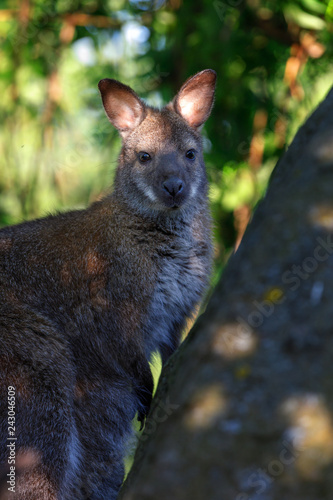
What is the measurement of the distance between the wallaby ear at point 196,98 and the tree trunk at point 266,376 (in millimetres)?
2793

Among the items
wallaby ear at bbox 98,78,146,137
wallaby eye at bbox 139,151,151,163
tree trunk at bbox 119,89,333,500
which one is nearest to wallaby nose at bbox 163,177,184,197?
wallaby eye at bbox 139,151,151,163

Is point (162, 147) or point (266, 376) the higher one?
point (266, 376)

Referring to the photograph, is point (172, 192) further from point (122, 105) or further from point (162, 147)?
point (122, 105)

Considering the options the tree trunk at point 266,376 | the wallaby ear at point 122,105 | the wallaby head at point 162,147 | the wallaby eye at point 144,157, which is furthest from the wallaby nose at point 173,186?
the tree trunk at point 266,376

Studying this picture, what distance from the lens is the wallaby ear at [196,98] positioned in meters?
5.45

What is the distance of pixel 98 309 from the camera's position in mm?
4449

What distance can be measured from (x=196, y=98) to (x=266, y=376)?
11.8 feet

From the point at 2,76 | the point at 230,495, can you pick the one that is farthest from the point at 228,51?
the point at 230,495

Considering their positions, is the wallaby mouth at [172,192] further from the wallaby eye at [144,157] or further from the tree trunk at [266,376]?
the tree trunk at [266,376]

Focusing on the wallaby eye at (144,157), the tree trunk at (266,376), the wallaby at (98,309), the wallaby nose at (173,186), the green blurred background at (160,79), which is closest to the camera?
the tree trunk at (266,376)

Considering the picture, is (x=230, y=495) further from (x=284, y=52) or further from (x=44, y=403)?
(x=284, y=52)

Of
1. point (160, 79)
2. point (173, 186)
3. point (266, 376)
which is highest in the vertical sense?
point (266, 376)

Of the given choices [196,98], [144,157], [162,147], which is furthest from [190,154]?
[196,98]

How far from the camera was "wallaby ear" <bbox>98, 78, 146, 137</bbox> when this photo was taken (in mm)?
5352
